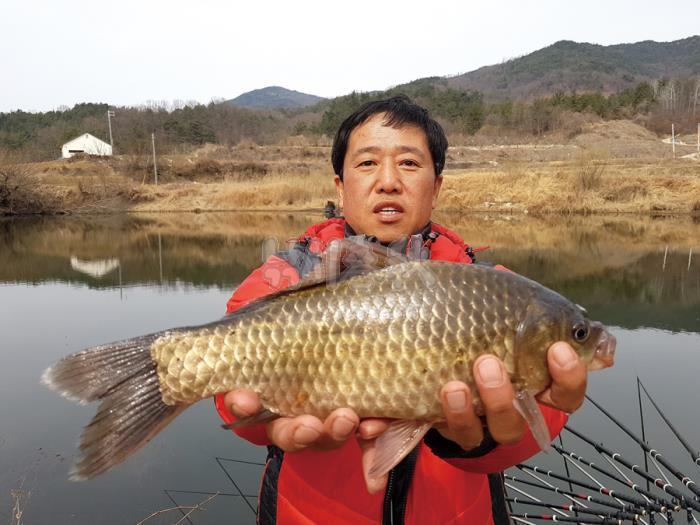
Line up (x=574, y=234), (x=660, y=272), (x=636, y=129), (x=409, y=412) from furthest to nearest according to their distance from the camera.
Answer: (x=636, y=129), (x=574, y=234), (x=660, y=272), (x=409, y=412)

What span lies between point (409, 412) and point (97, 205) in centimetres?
3297

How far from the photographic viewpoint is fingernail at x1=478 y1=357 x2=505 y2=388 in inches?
52.1

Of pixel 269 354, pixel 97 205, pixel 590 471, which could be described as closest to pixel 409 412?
pixel 269 354

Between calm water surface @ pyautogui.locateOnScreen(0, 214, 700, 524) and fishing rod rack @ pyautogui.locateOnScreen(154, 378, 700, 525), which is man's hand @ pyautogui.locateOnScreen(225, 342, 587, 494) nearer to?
calm water surface @ pyautogui.locateOnScreen(0, 214, 700, 524)

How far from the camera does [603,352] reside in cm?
144

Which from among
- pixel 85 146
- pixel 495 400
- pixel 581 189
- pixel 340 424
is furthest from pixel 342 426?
pixel 85 146

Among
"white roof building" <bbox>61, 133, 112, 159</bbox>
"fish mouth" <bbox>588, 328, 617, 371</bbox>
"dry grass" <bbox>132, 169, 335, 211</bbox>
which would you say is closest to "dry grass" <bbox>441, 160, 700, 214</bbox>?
"dry grass" <bbox>132, 169, 335, 211</bbox>

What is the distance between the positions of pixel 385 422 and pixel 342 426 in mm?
140

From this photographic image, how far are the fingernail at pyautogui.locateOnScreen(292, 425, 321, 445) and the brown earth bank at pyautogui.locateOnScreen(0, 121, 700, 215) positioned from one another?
76.9 feet

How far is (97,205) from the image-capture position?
1206 inches

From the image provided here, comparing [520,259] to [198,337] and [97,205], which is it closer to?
[198,337]

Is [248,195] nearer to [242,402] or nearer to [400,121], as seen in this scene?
[400,121]

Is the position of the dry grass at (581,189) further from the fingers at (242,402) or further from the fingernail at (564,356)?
the fingers at (242,402)

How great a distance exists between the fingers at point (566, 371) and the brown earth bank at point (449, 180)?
23168mm
